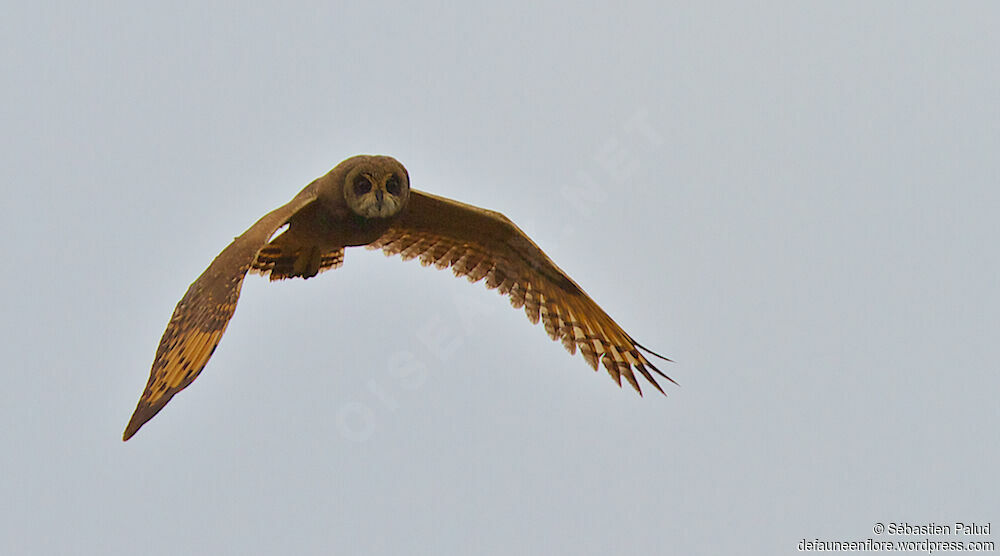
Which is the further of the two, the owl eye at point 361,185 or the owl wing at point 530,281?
the owl wing at point 530,281

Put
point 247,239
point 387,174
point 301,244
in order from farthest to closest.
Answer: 1. point 301,244
2. point 387,174
3. point 247,239

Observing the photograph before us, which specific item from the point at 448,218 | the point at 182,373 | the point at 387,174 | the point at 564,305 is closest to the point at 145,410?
the point at 182,373

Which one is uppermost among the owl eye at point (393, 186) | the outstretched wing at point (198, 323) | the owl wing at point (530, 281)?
the owl wing at point (530, 281)

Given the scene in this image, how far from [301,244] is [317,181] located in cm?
66

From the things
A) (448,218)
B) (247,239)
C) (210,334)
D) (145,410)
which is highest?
(448,218)

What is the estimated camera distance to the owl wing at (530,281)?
9469 millimetres

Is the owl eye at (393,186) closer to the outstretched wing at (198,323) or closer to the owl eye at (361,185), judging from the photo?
the owl eye at (361,185)

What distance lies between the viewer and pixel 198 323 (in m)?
6.89

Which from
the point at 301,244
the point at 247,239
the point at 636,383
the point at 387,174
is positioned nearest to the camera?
the point at 247,239

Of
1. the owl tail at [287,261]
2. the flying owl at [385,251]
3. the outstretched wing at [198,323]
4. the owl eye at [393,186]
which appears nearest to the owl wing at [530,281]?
the flying owl at [385,251]

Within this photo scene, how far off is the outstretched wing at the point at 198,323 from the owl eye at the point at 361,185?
637 mm

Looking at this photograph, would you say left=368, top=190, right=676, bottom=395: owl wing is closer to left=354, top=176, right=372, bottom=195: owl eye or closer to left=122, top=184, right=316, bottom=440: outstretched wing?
left=354, top=176, right=372, bottom=195: owl eye

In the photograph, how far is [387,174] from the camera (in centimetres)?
791

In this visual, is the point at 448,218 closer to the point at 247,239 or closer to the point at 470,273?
the point at 470,273
